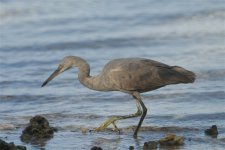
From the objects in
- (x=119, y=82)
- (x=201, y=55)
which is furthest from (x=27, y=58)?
(x=119, y=82)

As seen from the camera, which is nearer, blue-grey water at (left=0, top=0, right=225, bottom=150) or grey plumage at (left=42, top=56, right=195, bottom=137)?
grey plumage at (left=42, top=56, right=195, bottom=137)

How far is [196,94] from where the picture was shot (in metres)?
12.2

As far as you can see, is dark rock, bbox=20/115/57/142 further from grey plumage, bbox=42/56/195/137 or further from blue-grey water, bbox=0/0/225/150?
grey plumage, bbox=42/56/195/137

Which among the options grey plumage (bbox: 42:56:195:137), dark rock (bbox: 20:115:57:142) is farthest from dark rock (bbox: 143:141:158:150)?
dark rock (bbox: 20:115:57:142)

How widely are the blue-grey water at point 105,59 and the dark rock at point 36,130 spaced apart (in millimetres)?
148

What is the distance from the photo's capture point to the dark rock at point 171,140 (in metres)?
9.38

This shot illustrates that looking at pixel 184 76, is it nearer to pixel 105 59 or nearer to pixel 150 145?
pixel 150 145

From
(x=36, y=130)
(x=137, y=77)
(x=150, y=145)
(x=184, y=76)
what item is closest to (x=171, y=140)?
(x=150, y=145)

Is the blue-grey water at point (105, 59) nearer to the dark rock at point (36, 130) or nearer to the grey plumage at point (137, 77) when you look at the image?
the dark rock at point (36, 130)

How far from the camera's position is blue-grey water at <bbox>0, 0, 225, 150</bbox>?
416 inches

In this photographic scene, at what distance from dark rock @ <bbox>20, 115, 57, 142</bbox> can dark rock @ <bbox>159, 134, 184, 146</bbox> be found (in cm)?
146

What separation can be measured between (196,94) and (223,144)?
276 cm

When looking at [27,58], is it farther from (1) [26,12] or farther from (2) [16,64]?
(1) [26,12]

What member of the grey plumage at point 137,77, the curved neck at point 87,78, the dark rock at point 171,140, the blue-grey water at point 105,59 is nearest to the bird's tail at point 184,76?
the grey plumage at point 137,77
